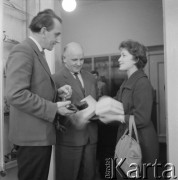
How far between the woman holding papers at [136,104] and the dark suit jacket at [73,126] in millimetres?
193

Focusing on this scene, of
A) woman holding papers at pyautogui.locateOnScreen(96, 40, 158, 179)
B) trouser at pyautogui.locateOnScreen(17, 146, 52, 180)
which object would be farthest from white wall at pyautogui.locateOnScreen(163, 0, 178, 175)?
trouser at pyautogui.locateOnScreen(17, 146, 52, 180)

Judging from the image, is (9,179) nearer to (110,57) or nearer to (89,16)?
(110,57)

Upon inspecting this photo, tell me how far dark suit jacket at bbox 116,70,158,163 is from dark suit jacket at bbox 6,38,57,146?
21.2 inches

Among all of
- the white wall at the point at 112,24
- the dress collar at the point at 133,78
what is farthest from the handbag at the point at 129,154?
the white wall at the point at 112,24

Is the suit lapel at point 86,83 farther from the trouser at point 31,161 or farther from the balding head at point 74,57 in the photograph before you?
the trouser at point 31,161

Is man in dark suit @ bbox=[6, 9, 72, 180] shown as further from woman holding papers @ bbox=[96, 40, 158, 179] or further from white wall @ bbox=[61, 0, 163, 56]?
white wall @ bbox=[61, 0, 163, 56]

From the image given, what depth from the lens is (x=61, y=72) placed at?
5.61ft

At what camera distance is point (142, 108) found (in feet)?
4.75

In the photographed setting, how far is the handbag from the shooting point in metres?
1.38

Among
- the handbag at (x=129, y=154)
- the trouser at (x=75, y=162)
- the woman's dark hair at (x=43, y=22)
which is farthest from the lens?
the trouser at (x=75, y=162)

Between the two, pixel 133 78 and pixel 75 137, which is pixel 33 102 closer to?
pixel 75 137

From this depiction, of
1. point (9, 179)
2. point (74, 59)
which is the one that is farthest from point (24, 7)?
point (9, 179)

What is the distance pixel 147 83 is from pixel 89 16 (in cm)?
369

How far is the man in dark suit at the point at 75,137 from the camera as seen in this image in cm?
162
